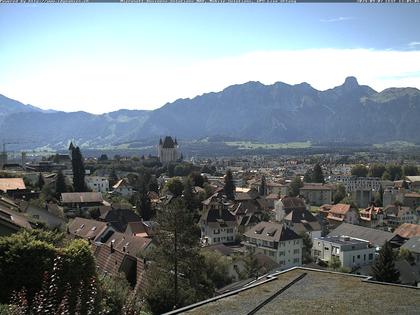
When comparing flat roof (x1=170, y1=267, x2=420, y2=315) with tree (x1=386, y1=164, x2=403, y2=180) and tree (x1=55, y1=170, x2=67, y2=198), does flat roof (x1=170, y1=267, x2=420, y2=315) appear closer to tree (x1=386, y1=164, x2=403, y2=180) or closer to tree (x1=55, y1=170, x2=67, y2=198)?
tree (x1=55, y1=170, x2=67, y2=198)

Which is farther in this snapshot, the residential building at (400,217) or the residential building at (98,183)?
the residential building at (98,183)

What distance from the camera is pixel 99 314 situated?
30.4ft

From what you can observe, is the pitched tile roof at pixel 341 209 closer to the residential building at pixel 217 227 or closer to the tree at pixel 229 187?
the tree at pixel 229 187

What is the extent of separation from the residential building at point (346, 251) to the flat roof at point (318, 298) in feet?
73.5

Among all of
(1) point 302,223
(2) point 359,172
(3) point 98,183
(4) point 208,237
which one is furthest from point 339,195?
(4) point 208,237

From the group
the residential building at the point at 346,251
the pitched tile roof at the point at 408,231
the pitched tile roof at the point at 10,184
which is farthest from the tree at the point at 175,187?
the pitched tile roof at the point at 408,231

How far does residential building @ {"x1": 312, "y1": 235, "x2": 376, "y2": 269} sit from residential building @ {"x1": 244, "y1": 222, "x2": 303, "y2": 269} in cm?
265

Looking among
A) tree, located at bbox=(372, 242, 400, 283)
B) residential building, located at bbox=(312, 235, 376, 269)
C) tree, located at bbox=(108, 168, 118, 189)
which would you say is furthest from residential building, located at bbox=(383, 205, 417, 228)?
tree, located at bbox=(108, 168, 118, 189)

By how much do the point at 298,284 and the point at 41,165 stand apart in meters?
72.1

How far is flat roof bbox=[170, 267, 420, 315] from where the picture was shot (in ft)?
29.2

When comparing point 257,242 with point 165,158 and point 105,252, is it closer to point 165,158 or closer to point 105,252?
point 105,252

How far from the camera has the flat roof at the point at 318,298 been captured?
8.89 metres

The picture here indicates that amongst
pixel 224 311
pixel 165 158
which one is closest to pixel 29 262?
pixel 224 311

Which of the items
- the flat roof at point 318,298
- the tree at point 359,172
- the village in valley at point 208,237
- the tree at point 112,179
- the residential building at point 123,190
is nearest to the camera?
the flat roof at point 318,298
